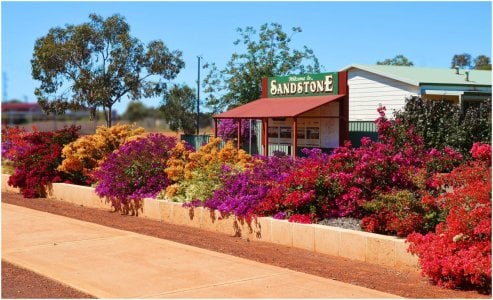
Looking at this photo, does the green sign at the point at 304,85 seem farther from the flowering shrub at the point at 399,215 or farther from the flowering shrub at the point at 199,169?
the flowering shrub at the point at 399,215

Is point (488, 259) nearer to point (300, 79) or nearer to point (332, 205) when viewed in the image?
point (332, 205)

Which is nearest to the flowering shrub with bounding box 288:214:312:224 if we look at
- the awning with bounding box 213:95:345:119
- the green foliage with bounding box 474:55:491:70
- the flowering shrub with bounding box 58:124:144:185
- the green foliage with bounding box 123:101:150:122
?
the flowering shrub with bounding box 58:124:144:185

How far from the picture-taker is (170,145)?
14.7m

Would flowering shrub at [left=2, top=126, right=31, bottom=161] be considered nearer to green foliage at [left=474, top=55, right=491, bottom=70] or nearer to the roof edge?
the roof edge

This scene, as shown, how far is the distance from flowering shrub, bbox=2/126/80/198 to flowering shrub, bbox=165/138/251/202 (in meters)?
4.56

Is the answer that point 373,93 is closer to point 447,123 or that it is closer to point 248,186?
point 447,123

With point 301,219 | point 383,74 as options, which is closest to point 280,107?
point 383,74

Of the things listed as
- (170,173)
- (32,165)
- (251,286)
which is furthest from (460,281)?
(32,165)

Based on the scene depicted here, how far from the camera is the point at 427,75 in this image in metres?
28.5

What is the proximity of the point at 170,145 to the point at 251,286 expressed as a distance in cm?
787

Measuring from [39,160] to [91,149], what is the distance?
1.69 metres

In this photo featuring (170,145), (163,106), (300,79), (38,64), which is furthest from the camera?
(163,106)

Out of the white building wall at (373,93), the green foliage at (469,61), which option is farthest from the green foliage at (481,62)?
the white building wall at (373,93)

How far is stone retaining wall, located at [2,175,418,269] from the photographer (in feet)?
27.9
